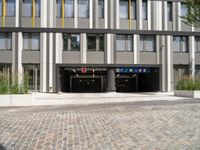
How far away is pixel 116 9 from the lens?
2930 cm

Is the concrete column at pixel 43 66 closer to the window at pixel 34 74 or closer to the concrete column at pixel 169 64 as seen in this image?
the window at pixel 34 74

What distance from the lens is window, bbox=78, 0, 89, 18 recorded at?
95.1 ft

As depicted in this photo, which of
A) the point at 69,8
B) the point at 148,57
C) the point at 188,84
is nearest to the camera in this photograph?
the point at 188,84

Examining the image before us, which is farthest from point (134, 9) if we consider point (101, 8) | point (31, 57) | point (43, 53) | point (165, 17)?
point (31, 57)

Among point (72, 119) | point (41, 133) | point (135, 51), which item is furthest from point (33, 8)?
point (41, 133)

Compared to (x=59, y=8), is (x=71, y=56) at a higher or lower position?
lower

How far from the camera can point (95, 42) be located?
95.7 feet

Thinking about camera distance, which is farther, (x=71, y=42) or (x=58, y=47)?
(x=71, y=42)

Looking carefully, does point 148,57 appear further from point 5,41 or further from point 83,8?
point 5,41

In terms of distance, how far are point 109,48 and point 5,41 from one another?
1067 centimetres

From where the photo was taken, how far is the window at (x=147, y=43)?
30050 mm

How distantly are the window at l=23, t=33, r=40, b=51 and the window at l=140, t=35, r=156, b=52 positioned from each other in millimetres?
10983

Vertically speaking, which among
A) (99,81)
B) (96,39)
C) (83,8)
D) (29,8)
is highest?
(83,8)

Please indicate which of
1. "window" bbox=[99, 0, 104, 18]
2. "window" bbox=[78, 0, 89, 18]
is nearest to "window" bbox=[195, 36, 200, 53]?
"window" bbox=[99, 0, 104, 18]
